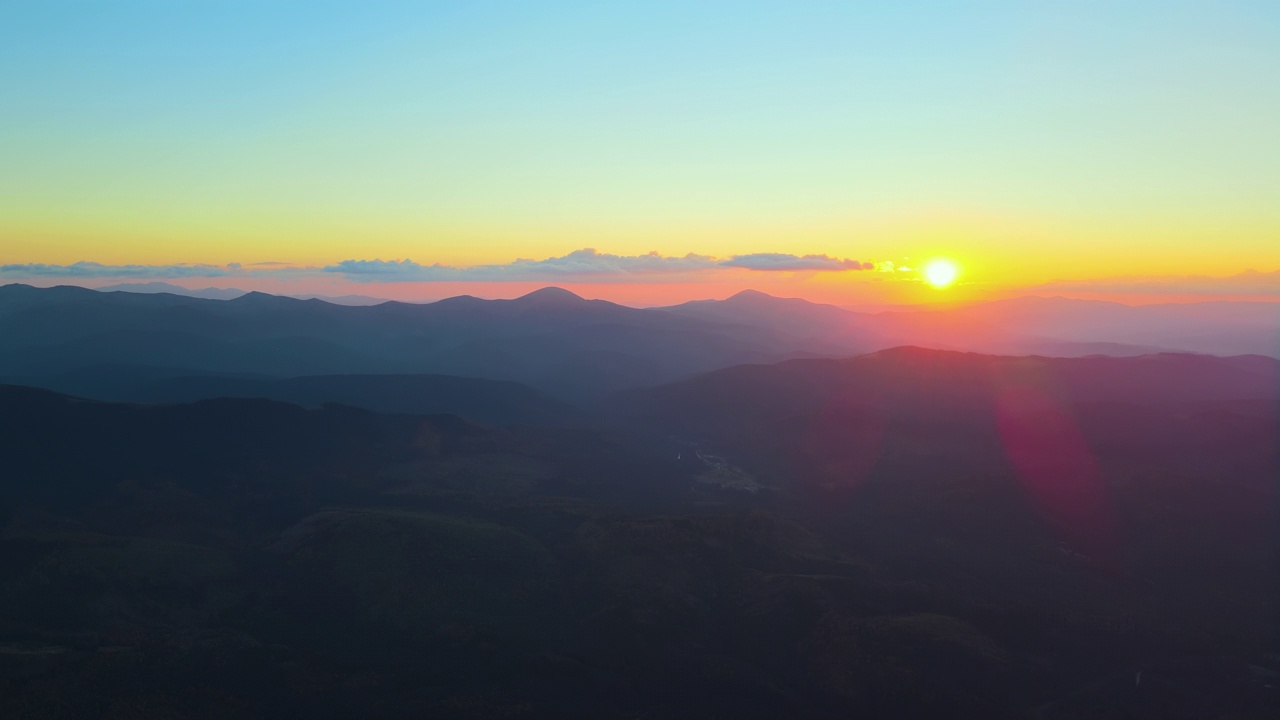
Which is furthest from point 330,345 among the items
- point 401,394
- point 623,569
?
point 623,569

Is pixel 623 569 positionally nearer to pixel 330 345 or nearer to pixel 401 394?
pixel 401 394

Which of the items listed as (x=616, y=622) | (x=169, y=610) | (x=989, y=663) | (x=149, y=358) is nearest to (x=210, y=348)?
(x=149, y=358)

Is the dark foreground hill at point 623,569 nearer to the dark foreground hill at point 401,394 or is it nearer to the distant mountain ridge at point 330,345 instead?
the dark foreground hill at point 401,394

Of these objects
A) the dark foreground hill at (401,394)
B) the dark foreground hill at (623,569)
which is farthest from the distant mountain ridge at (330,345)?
the dark foreground hill at (623,569)

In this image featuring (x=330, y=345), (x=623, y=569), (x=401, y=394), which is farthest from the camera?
(x=330, y=345)

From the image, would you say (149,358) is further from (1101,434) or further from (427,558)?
(1101,434)

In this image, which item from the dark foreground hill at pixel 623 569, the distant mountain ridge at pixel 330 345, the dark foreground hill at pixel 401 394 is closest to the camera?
the dark foreground hill at pixel 623 569

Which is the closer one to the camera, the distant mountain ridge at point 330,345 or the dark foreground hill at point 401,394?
the dark foreground hill at point 401,394

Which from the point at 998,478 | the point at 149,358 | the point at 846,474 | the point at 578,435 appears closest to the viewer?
the point at 998,478
